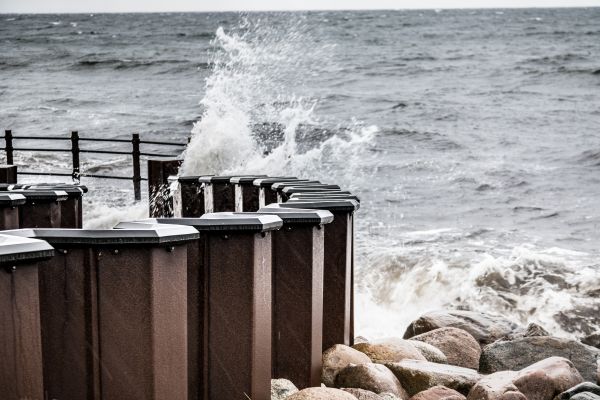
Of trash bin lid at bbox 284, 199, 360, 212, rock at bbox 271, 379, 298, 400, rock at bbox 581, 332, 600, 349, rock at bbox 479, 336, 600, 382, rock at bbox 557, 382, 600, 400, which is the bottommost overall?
rock at bbox 581, 332, 600, 349

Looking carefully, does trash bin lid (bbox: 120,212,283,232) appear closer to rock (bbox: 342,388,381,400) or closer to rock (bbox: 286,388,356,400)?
rock (bbox: 286,388,356,400)

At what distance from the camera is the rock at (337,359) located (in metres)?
5.86

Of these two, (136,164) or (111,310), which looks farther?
(136,164)

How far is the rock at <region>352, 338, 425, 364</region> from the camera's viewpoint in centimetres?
661

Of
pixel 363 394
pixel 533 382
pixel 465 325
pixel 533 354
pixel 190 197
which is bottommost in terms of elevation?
pixel 465 325

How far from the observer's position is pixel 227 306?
470cm

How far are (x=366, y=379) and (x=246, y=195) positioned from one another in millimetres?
3155

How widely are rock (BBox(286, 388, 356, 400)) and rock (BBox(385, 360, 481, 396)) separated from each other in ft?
3.64

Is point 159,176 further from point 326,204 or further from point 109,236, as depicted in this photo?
point 109,236

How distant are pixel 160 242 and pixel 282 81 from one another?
4155cm

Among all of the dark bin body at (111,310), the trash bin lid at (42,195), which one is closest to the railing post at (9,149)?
the trash bin lid at (42,195)

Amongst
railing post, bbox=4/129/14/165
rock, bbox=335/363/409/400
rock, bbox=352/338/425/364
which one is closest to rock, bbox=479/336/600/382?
rock, bbox=352/338/425/364

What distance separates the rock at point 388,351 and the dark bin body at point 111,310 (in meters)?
2.58

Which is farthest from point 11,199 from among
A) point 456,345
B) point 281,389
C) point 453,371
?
point 456,345
